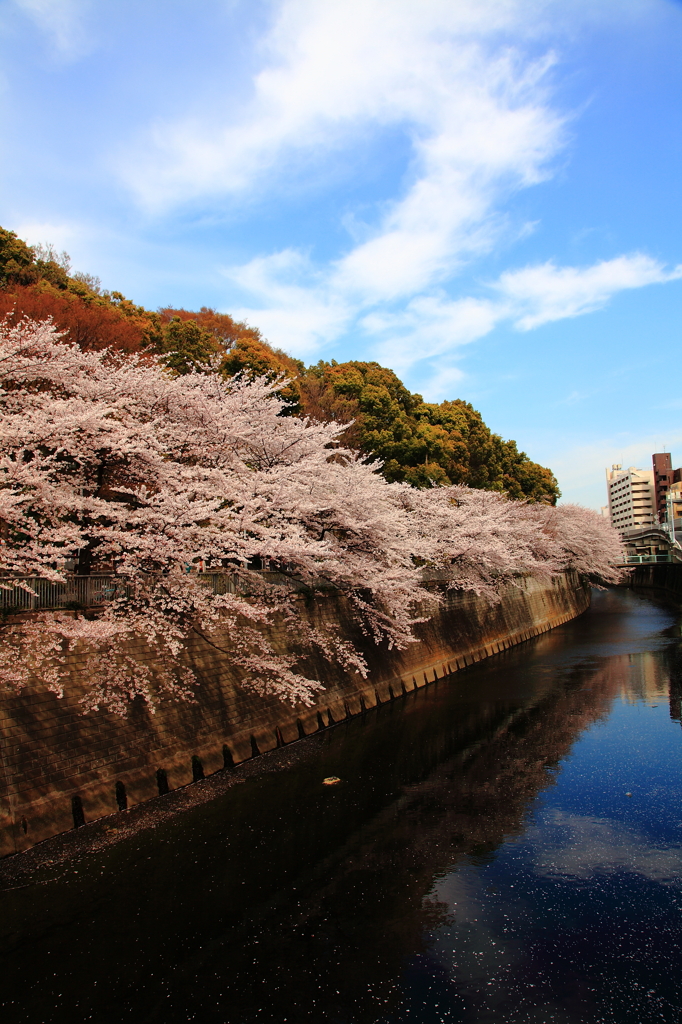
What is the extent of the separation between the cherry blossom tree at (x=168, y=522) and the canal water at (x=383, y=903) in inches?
125

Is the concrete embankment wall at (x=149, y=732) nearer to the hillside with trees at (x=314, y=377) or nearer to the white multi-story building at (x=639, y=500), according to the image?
the hillside with trees at (x=314, y=377)

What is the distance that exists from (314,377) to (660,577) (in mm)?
60630

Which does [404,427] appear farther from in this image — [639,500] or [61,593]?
[639,500]

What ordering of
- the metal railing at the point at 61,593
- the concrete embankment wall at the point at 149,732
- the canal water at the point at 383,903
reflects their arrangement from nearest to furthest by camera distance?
the canal water at the point at 383,903 < the concrete embankment wall at the point at 149,732 < the metal railing at the point at 61,593

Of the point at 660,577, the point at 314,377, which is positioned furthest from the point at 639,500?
the point at 314,377

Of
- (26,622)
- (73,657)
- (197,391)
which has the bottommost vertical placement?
(73,657)

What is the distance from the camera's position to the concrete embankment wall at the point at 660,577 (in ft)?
237

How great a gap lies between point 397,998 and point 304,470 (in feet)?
45.1

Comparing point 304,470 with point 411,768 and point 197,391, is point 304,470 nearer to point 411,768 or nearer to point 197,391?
point 197,391

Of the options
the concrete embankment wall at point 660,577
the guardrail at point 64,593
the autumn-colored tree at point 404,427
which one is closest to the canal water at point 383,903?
the guardrail at point 64,593

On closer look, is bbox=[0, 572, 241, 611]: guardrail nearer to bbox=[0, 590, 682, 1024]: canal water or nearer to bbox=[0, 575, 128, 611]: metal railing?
bbox=[0, 575, 128, 611]: metal railing

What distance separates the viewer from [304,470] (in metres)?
19.1

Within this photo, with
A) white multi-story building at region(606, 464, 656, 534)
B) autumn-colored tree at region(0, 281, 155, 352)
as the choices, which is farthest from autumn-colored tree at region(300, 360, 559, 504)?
white multi-story building at region(606, 464, 656, 534)

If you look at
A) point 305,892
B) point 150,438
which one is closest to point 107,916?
point 305,892
